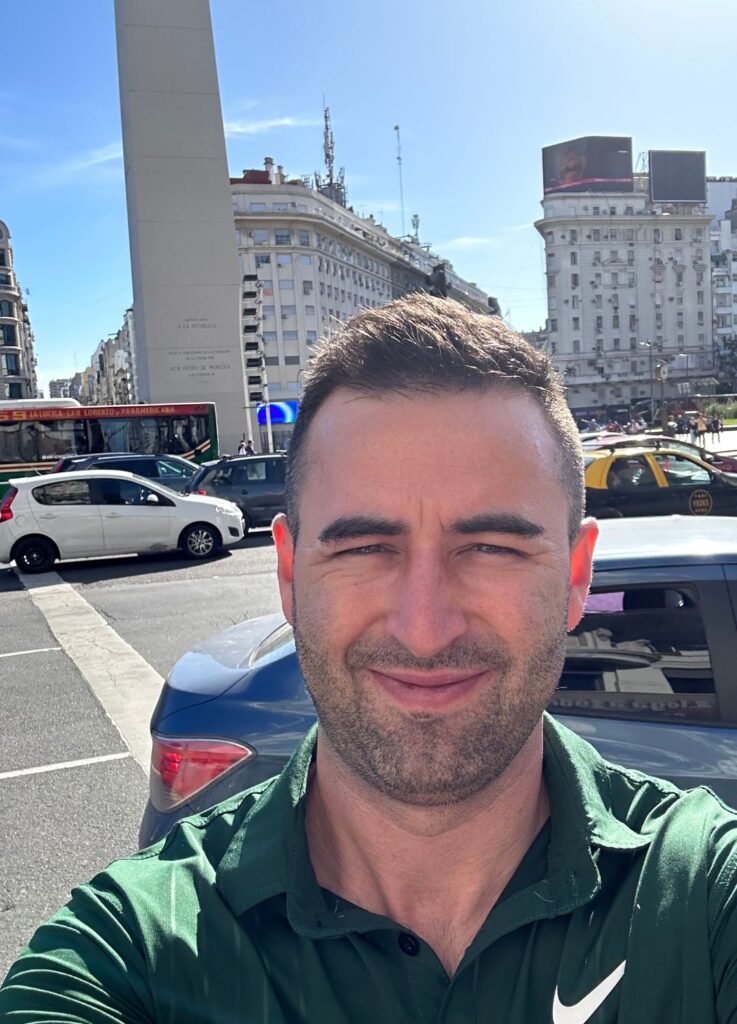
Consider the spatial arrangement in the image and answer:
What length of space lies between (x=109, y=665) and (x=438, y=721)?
6485 mm

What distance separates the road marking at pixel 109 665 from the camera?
575 cm

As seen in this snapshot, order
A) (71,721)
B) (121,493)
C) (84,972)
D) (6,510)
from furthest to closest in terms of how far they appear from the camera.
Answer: (121,493)
(6,510)
(71,721)
(84,972)

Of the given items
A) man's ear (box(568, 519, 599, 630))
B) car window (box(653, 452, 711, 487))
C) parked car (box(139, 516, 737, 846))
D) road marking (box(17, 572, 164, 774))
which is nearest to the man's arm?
man's ear (box(568, 519, 599, 630))

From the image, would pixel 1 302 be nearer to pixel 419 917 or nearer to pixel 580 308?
pixel 580 308

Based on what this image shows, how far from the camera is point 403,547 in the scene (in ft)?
4.71

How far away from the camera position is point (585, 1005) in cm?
121

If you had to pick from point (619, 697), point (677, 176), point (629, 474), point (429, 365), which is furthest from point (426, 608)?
point (677, 176)

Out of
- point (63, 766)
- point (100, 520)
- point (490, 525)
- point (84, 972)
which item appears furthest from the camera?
point (100, 520)

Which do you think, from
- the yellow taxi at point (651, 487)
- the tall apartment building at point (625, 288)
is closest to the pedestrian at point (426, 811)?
the yellow taxi at point (651, 487)

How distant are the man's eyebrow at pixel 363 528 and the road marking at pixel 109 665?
3.95 meters

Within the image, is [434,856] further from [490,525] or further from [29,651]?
[29,651]

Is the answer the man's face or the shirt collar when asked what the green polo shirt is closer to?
the shirt collar

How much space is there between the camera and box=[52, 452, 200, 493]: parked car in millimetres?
18547

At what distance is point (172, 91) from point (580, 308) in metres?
85.8
